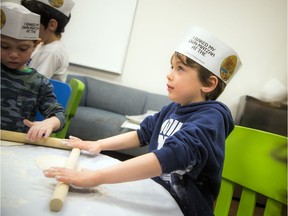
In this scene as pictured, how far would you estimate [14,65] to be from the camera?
0.26m

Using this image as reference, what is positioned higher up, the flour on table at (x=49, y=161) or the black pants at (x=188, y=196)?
the flour on table at (x=49, y=161)

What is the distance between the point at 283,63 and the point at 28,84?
0.35 m

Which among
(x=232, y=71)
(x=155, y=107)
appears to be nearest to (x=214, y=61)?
(x=232, y=71)

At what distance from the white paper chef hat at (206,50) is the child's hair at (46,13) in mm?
222

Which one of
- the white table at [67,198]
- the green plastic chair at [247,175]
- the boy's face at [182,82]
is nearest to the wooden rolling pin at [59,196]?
the white table at [67,198]

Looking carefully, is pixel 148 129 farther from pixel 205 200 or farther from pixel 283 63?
pixel 283 63

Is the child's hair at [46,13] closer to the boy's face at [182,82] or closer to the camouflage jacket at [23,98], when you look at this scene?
the camouflage jacket at [23,98]

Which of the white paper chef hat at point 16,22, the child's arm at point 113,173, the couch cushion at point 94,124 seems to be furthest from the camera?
the couch cushion at point 94,124

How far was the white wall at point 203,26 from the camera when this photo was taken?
1.39ft

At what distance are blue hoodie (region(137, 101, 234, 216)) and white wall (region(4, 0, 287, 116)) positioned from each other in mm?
88

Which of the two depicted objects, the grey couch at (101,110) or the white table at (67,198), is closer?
the white table at (67,198)

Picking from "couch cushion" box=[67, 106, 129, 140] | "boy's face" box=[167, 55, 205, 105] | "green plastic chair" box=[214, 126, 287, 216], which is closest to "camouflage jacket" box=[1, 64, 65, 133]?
"couch cushion" box=[67, 106, 129, 140]

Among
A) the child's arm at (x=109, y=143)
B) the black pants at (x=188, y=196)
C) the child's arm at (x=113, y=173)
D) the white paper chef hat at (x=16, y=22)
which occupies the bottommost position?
the black pants at (x=188, y=196)

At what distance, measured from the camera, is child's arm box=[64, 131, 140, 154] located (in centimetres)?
48
